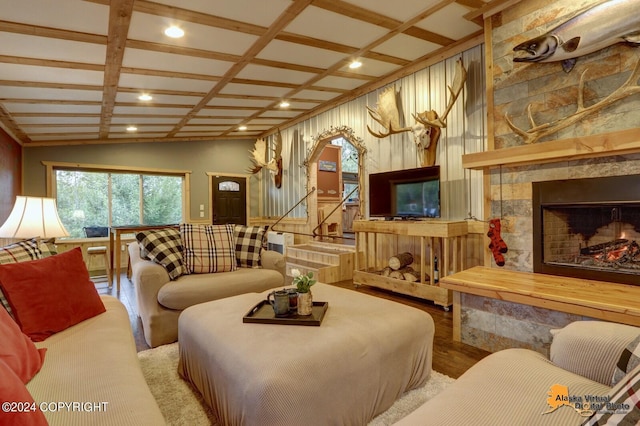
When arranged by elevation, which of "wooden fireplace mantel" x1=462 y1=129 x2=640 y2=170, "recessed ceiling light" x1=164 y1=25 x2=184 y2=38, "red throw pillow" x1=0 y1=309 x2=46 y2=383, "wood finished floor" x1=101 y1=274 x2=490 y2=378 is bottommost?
"wood finished floor" x1=101 y1=274 x2=490 y2=378

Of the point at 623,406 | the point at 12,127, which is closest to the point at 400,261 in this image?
the point at 623,406

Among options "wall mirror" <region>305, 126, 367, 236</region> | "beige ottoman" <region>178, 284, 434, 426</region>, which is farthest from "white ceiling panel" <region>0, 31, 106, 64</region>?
"wall mirror" <region>305, 126, 367, 236</region>

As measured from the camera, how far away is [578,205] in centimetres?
242

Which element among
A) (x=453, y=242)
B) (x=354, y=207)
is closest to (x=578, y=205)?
(x=453, y=242)

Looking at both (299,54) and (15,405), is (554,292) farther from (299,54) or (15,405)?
(299,54)

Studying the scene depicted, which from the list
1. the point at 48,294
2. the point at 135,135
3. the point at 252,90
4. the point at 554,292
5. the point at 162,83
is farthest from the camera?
the point at 135,135

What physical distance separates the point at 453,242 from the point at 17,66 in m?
4.80

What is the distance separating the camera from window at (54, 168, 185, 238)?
615cm

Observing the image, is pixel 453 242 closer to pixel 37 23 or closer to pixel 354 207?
pixel 37 23

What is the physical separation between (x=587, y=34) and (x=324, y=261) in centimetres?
397

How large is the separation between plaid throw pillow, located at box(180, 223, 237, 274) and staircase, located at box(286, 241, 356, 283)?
1671 millimetres

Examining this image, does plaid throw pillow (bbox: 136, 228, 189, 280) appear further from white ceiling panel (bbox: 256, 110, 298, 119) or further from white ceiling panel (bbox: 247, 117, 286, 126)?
white ceiling panel (bbox: 247, 117, 286, 126)

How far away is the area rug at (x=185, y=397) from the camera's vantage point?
5.40ft

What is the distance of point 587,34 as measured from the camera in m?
2.30
